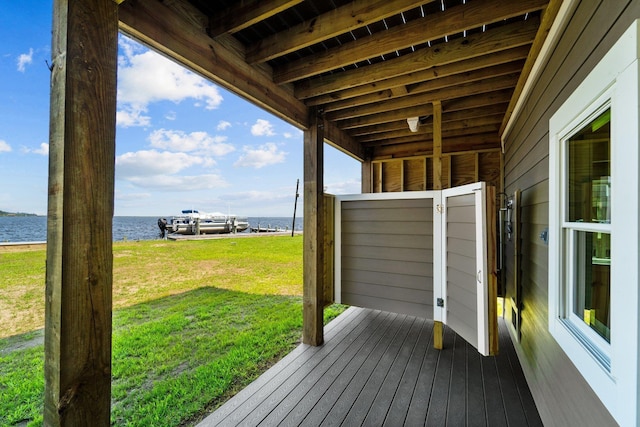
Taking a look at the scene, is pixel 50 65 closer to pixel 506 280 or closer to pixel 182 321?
pixel 182 321

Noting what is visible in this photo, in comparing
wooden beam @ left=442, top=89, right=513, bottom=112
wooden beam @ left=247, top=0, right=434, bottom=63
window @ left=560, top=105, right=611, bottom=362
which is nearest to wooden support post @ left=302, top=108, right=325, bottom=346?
wooden beam @ left=247, top=0, right=434, bottom=63

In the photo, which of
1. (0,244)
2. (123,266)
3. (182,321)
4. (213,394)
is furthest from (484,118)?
(0,244)

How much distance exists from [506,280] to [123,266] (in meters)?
7.87

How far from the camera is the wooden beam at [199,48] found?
1.47m

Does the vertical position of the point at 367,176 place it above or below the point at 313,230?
above

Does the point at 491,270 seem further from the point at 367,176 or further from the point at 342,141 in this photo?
the point at 367,176

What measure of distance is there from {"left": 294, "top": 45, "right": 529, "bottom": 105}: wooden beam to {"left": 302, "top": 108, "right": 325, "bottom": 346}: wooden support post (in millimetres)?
289

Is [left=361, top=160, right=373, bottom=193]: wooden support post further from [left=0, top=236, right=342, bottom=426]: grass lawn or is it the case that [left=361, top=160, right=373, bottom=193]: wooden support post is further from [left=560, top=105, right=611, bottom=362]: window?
[left=560, top=105, right=611, bottom=362]: window

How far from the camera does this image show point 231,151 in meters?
23.0

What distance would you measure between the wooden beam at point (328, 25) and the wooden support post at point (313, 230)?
1.00 meters

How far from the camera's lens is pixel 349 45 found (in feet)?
6.82

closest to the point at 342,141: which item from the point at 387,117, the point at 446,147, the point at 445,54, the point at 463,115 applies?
the point at 387,117

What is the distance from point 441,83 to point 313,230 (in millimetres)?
1886

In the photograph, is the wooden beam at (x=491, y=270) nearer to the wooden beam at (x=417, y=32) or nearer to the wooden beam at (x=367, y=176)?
the wooden beam at (x=417, y=32)
